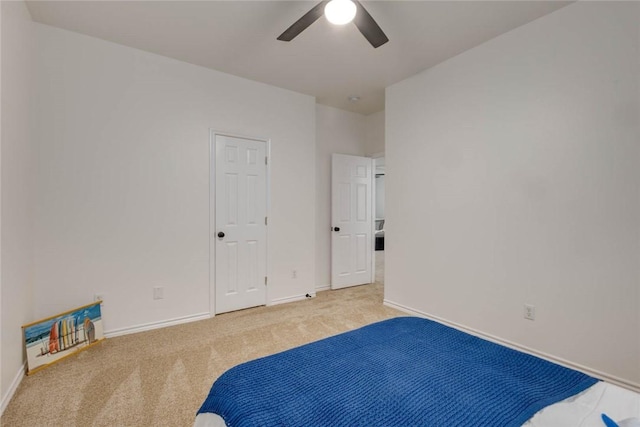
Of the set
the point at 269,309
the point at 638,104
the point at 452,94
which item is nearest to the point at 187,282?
the point at 269,309

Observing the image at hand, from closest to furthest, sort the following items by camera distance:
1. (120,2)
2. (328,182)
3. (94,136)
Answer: (120,2) → (94,136) → (328,182)

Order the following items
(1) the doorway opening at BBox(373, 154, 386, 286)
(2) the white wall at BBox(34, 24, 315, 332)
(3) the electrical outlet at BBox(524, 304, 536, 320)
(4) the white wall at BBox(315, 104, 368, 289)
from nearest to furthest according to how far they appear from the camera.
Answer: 1. (3) the electrical outlet at BBox(524, 304, 536, 320)
2. (2) the white wall at BBox(34, 24, 315, 332)
3. (4) the white wall at BBox(315, 104, 368, 289)
4. (1) the doorway opening at BBox(373, 154, 386, 286)

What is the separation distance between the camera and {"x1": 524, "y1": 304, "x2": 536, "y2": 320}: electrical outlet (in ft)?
7.77

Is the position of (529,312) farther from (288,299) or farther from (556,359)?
(288,299)

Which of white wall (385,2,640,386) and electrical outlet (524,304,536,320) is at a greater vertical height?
white wall (385,2,640,386)

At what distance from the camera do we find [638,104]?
1.88m

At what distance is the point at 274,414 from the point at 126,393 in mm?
1566

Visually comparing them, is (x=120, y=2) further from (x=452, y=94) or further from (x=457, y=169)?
(x=457, y=169)

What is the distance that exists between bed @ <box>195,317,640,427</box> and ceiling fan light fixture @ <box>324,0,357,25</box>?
197 cm

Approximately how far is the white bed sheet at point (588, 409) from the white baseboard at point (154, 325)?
87.9 inches

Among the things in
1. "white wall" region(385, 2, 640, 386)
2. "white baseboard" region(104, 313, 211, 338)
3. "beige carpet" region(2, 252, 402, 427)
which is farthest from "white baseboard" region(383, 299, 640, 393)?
"white baseboard" region(104, 313, 211, 338)

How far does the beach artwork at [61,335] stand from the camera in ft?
7.11

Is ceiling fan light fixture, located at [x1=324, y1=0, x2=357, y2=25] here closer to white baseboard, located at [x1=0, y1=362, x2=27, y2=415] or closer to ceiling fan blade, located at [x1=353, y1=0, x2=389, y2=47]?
ceiling fan blade, located at [x1=353, y1=0, x2=389, y2=47]

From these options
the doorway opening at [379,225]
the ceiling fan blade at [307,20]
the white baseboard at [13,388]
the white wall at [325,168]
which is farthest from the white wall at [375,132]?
the white baseboard at [13,388]
